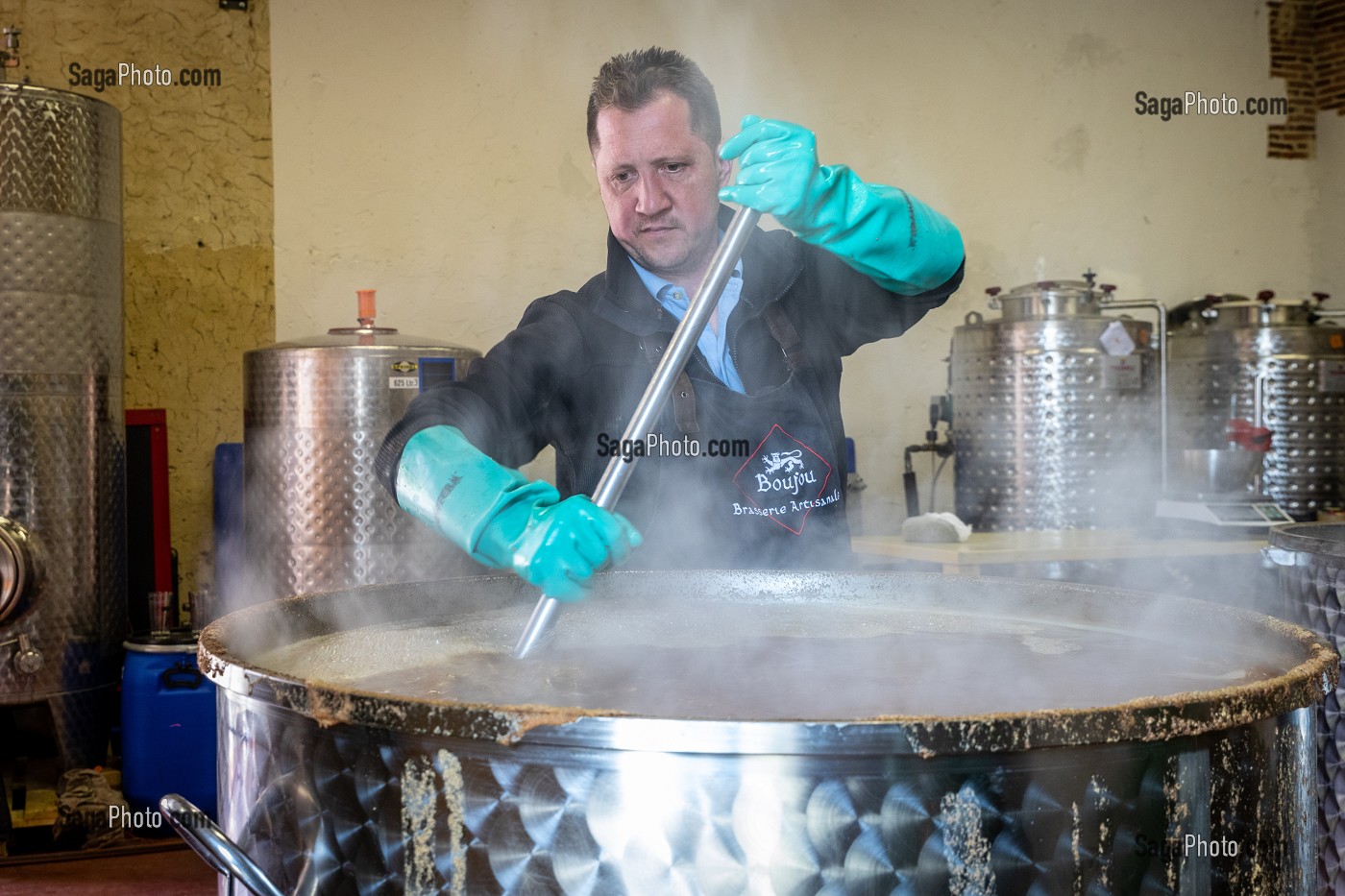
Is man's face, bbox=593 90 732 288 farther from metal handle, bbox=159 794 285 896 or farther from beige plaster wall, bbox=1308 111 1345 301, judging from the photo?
beige plaster wall, bbox=1308 111 1345 301

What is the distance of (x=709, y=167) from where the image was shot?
2146 millimetres

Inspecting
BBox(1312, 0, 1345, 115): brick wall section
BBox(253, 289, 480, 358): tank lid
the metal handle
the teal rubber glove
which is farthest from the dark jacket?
BBox(1312, 0, 1345, 115): brick wall section

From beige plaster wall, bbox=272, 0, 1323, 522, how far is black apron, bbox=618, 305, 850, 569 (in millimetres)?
2267

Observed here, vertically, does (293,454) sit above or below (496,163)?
below

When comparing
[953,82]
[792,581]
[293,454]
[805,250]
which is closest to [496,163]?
[293,454]

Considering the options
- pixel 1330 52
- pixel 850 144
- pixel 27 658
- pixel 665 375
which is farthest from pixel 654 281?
pixel 1330 52

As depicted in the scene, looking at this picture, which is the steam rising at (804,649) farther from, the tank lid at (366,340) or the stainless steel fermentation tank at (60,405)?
the stainless steel fermentation tank at (60,405)

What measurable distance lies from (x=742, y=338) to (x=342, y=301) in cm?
230

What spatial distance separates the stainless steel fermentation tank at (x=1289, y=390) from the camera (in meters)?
4.30

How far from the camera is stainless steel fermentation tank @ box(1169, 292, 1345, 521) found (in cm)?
430

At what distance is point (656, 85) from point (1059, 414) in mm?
2342

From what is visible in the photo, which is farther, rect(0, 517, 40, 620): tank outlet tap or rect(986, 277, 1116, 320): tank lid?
rect(986, 277, 1116, 320): tank lid

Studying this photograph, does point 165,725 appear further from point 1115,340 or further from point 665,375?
point 1115,340

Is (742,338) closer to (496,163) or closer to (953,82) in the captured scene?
(496,163)
